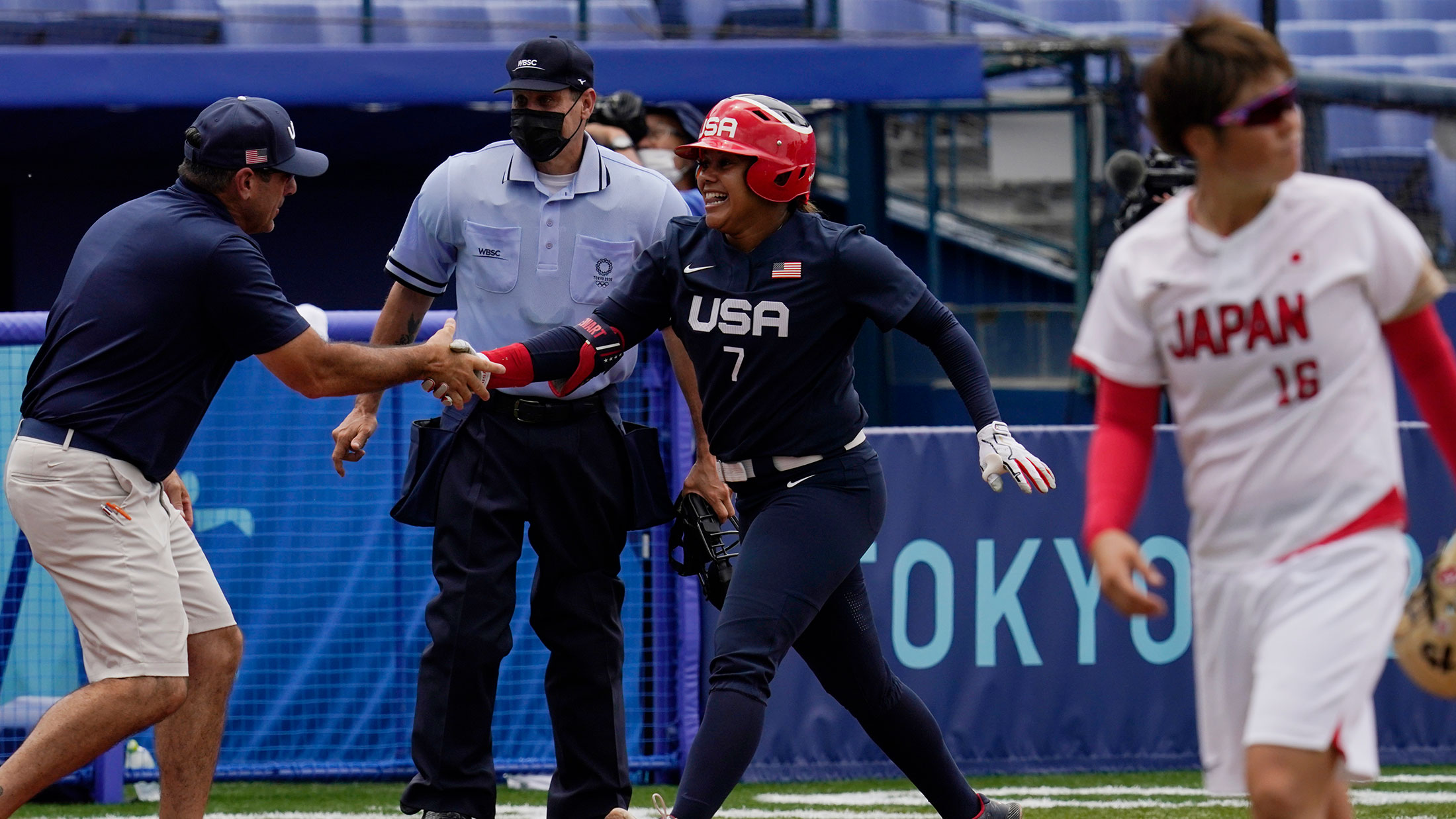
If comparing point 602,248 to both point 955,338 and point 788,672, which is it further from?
point 788,672

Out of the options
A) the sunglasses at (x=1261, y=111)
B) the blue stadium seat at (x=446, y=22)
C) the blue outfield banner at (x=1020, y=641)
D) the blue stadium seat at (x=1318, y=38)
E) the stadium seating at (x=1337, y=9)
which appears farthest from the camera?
the stadium seating at (x=1337, y=9)

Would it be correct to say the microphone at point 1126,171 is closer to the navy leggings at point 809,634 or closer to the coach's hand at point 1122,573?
the navy leggings at point 809,634

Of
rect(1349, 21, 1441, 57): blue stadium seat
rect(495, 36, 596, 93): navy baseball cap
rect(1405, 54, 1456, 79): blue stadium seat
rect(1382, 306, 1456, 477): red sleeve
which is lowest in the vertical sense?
rect(1382, 306, 1456, 477): red sleeve

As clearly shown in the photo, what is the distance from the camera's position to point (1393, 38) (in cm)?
1358

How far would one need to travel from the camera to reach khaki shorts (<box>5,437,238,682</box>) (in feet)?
13.8

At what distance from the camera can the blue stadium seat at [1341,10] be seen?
13797 millimetres

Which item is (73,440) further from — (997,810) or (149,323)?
(997,810)

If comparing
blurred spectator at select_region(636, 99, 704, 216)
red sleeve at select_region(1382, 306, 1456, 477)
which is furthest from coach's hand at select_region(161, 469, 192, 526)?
red sleeve at select_region(1382, 306, 1456, 477)

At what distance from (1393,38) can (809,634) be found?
1091 centimetres

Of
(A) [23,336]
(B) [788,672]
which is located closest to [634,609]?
(B) [788,672]

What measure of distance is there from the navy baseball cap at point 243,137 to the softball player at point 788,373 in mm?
744

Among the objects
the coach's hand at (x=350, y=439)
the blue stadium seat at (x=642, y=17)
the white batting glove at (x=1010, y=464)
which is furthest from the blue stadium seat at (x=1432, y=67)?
the coach's hand at (x=350, y=439)

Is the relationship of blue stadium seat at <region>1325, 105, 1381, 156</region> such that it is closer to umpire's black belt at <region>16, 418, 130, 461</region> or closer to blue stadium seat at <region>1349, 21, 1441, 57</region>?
blue stadium seat at <region>1349, 21, 1441, 57</region>

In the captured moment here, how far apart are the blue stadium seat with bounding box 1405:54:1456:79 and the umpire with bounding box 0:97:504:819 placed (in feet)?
35.2
